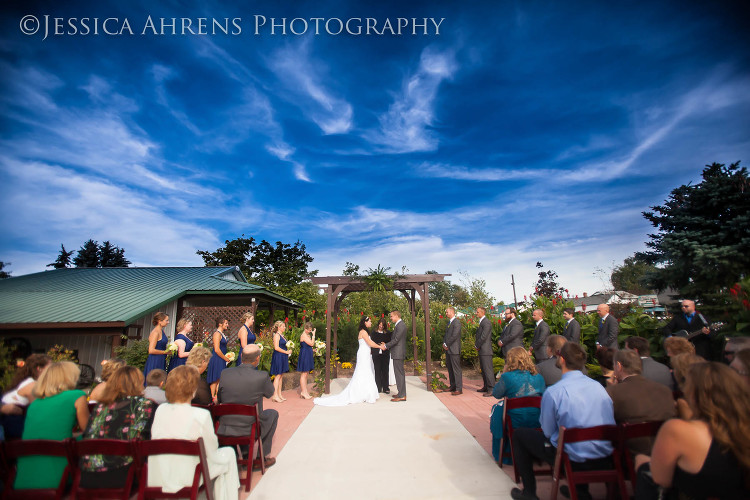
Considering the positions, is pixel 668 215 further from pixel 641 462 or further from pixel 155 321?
pixel 155 321

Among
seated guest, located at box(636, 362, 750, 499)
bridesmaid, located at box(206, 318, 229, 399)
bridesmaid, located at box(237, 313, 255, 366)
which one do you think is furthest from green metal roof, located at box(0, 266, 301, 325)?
seated guest, located at box(636, 362, 750, 499)

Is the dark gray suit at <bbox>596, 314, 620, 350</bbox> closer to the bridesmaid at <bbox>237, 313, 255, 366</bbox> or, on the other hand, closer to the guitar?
the guitar

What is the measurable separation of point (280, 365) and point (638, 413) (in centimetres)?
672

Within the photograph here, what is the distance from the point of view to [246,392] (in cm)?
426

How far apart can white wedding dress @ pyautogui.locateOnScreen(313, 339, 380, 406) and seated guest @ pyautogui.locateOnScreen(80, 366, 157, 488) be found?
4.96m

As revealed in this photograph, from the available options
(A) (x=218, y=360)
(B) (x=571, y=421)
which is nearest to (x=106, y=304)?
(A) (x=218, y=360)

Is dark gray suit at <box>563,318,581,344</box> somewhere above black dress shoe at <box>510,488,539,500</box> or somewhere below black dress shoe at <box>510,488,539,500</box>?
above

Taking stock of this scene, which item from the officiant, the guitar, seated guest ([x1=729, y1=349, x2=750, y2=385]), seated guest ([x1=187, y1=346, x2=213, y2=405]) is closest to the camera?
seated guest ([x1=729, y1=349, x2=750, y2=385])

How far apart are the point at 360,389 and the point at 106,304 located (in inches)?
325

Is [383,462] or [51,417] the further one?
[383,462]

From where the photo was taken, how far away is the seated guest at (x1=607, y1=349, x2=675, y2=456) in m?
3.14

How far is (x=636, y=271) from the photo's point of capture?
4569cm

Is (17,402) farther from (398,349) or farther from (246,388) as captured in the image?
(398,349)

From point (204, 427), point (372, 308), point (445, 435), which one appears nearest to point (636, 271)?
point (372, 308)
